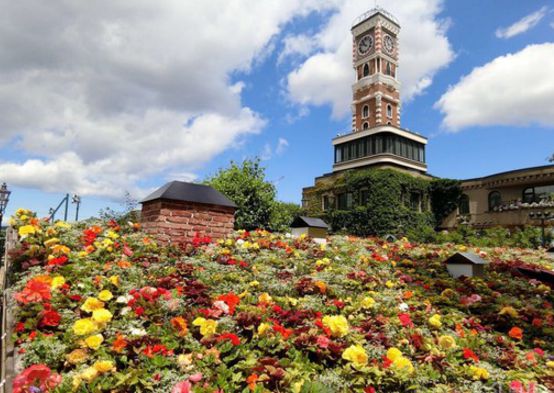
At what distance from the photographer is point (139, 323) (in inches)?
115

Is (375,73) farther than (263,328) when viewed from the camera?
Yes

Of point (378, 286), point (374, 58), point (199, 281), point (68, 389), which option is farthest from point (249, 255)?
point (374, 58)

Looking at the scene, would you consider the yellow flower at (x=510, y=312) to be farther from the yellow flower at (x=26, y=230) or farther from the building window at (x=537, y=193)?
the building window at (x=537, y=193)

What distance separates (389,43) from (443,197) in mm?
18929

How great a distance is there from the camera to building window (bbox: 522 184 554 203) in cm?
2472

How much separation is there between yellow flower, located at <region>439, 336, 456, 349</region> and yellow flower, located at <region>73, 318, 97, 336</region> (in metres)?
2.86

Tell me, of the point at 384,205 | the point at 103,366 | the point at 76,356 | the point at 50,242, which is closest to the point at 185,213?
the point at 50,242

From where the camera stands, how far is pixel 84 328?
2611mm

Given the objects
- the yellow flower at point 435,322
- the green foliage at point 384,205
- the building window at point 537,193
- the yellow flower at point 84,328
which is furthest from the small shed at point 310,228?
the building window at point 537,193

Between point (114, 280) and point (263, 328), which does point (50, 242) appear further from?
point (263, 328)

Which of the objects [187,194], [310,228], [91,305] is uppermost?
[187,194]

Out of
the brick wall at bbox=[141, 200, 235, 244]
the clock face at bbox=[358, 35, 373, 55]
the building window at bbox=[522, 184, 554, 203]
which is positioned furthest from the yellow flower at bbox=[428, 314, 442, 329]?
the clock face at bbox=[358, 35, 373, 55]

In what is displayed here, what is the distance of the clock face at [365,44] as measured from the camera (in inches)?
1501

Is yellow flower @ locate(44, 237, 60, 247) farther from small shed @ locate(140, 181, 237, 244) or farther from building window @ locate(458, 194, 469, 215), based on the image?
building window @ locate(458, 194, 469, 215)
